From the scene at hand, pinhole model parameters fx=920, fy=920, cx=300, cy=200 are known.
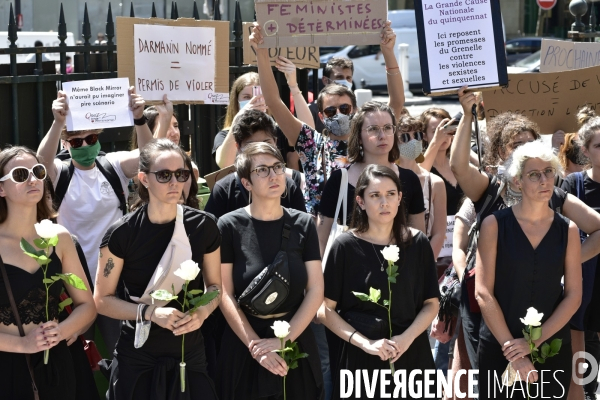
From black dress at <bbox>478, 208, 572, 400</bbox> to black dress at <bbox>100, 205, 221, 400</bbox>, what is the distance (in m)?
1.45

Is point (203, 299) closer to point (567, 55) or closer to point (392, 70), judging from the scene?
point (392, 70)

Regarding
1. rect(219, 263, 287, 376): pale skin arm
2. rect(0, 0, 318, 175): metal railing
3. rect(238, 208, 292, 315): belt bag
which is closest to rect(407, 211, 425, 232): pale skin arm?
rect(238, 208, 292, 315): belt bag

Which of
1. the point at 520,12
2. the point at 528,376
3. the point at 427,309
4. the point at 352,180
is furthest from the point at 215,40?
the point at 520,12

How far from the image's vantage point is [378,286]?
→ 14.9 feet

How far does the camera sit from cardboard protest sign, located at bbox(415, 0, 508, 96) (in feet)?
17.5

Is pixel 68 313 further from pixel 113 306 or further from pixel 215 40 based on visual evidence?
pixel 215 40

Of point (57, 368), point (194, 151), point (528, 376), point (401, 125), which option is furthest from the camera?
point (194, 151)

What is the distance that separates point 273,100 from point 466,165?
56.7 inches

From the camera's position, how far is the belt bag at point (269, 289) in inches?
171

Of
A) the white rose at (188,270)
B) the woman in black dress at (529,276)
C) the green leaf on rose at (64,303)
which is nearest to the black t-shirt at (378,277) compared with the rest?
the woman in black dress at (529,276)

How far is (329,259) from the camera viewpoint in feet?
15.3

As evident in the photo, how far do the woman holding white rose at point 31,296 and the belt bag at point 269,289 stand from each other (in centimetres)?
74

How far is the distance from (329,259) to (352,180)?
722 millimetres

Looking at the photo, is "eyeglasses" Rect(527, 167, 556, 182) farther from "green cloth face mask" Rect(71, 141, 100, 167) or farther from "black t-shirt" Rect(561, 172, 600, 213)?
"green cloth face mask" Rect(71, 141, 100, 167)
